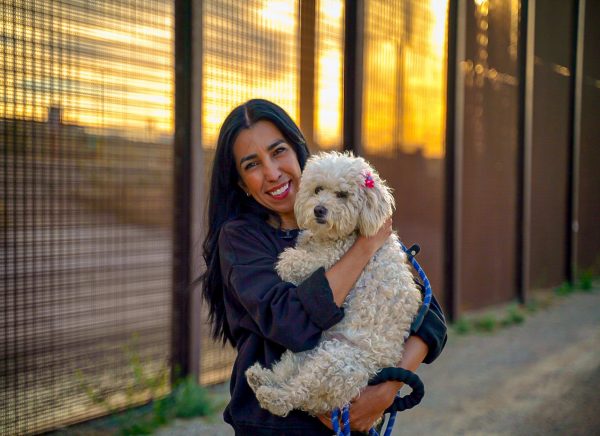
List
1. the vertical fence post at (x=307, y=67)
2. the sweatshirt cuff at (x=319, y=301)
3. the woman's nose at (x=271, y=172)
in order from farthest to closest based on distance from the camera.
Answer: the vertical fence post at (x=307, y=67)
the woman's nose at (x=271, y=172)
the sweatshirt cuff at (x=319, y=301)

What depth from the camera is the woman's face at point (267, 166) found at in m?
2.26

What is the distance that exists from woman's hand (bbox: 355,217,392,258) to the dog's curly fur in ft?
0.09

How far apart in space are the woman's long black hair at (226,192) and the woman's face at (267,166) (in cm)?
3

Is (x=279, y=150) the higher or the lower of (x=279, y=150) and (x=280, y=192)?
the higher

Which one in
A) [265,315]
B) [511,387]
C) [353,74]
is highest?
[353,74]

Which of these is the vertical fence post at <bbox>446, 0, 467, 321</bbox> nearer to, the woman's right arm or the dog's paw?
the woman's right arm

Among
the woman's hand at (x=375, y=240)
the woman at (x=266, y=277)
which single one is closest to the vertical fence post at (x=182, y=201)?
the woman at (x=266, y=277)

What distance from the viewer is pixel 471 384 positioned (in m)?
5.52

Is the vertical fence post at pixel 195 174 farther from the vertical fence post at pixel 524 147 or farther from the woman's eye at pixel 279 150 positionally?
the vertical fence post at pixel 524 147

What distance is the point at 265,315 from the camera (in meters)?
1.90

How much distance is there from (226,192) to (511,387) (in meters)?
4.03

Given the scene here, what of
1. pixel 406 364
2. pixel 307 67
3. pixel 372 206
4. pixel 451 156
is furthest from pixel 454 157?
pixel 406 364

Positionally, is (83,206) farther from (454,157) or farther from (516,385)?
(454,157)

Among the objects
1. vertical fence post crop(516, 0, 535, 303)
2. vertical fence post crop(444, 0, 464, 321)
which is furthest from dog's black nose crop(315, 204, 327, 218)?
vertical fence post crop(516, 0, 535, 303)
